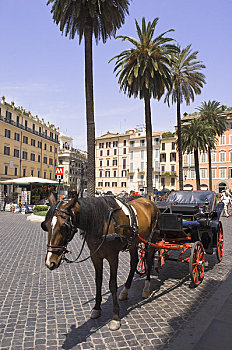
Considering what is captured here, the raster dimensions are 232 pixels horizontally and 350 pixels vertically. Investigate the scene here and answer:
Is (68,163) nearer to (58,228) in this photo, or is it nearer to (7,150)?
(7,150)

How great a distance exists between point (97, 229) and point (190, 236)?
3253mm

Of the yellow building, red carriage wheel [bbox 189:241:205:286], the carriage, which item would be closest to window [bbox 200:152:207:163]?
the yellow building

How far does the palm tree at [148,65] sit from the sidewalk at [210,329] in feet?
54.2

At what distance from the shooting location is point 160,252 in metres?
6.36

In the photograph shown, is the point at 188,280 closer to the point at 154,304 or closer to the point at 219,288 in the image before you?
the point at 219,288

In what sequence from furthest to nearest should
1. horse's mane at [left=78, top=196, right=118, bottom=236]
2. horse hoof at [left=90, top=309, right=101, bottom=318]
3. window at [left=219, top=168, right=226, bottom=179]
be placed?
1. window at [left=219, top=168, right=226, bottom=179]
2. horse hoof at [left=90, top=309, right=101, bottom=318]
3. horse's mane at [left=78, top=196, right=118, bottom=236]

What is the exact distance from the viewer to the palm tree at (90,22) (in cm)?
1560

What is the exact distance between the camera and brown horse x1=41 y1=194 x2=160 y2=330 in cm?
350

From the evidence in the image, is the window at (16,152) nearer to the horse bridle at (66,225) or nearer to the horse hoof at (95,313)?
the horse hoof at (95,313)

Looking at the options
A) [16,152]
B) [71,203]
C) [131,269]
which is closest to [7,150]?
[16,152]

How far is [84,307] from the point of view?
4789mm

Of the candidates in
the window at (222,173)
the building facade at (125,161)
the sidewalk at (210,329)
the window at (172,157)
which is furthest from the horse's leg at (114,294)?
the window at (172,157)

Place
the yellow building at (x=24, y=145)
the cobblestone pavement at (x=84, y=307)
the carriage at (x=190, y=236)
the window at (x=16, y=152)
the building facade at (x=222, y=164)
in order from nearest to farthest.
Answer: the cobblestone pavement at (x=84, y=307) < the carriage at (x=190, y=236) < the yellow building at (x=24, y=145) < the window at (x=16, y=152) < the building facade at (x=222, y=164)

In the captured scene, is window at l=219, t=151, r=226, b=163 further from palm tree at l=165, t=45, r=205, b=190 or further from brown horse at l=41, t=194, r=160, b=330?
brown horse at l=41, t=194, r=160, b=330
